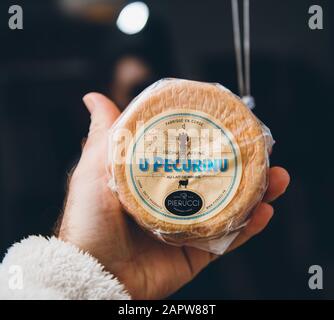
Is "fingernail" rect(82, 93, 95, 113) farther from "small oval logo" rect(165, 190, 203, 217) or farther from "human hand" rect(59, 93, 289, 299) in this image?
"small oval logo" rect(165, 190, 203, 217)

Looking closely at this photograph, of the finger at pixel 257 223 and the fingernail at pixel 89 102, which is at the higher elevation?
the fingernail at pixel 89 102

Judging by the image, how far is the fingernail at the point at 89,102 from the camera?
30.8 inches

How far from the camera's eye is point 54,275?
0.69 meters

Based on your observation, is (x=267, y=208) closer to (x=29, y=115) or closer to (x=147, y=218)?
(x=147, y=218)

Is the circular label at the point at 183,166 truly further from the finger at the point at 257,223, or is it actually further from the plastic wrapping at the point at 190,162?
the finger at the point at 257,223

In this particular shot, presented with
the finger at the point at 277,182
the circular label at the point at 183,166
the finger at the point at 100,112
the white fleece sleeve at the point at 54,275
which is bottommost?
the white fleece sleeve at the point at 54,275

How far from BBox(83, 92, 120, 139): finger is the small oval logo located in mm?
180

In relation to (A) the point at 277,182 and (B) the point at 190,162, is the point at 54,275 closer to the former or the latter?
(B) the point at 190,162

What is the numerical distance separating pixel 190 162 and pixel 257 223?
19cm

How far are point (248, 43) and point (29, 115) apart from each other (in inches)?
15.2

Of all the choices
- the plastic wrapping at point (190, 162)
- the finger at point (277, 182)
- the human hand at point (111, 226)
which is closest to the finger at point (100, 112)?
the human hand at point (111, 226)

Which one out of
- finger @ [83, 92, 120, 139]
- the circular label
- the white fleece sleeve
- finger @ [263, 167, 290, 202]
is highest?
finger @ [83, 92, 120, 139]

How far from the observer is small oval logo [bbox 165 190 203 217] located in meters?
0.66

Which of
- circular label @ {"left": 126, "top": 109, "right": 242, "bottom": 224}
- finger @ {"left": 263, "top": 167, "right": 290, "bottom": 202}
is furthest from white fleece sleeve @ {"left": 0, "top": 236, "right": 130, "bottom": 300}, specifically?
finger @ {"left": 263, "top": 167, "right": 290, "bottom": 202}
